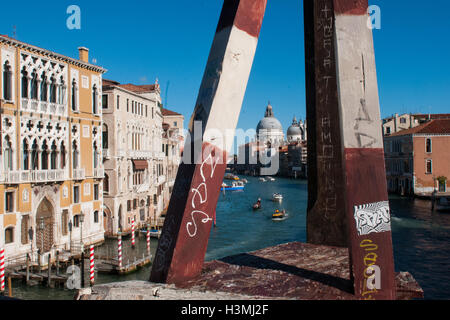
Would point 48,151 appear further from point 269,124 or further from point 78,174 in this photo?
point 269,124

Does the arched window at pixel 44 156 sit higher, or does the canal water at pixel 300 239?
the arched window at pixel 44 156

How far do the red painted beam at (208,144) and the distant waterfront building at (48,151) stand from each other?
1470cm

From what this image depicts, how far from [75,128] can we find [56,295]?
9.33 metres

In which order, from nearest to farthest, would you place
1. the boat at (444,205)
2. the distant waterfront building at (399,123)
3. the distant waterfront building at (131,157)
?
the distant waterfront building at (131,157) → the boat at (444,205) → the distant waterfront building at (399,123)

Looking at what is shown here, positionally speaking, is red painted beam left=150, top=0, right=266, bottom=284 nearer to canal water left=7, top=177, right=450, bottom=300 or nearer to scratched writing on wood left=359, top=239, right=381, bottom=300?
scratched writing on wood left=359, top=239, right=381, bottom=300

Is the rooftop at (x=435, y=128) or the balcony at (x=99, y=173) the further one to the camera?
the rooftop at (x=435, y=128)

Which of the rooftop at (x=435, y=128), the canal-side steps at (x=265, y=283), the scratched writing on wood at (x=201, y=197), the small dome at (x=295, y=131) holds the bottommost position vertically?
the canal-side steps at (x=265, y=283)

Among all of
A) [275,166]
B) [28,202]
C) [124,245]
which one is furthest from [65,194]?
[275,166]

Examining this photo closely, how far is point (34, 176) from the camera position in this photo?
19219 mm

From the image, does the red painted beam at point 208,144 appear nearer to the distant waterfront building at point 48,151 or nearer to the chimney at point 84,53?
the distant waterfront building at point 48,151

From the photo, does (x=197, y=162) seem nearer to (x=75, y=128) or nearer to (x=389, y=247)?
(x=389, y=247)

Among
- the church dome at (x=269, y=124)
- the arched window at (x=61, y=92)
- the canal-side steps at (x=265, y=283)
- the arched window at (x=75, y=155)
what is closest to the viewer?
the canal-side steps at (x=265, y=283)

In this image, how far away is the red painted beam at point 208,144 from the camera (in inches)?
221

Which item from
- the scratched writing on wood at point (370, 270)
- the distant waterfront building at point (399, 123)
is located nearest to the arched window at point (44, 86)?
the scratched writing on wood at point (370, 270)
